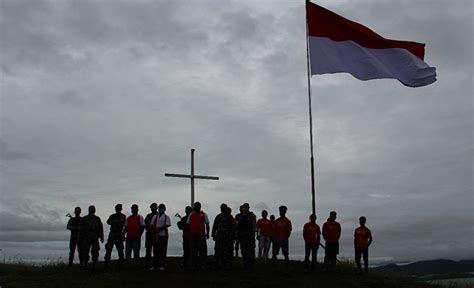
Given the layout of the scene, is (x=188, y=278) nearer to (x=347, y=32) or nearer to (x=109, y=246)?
(x=109, y=246)

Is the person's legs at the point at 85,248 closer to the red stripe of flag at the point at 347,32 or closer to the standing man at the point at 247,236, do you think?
the standing man at the point at 247,236

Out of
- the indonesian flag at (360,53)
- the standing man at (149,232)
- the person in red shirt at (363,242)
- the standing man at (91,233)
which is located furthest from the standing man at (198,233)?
the indonesian flag at (360,53)

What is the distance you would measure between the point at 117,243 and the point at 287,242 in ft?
16.8

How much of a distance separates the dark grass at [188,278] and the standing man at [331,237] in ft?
1.54

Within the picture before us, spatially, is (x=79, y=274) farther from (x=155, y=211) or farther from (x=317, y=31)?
(x=317, y=31)

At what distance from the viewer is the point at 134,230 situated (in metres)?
17.7

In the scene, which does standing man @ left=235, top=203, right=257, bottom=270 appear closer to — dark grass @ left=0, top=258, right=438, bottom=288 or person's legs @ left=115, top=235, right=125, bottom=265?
dark grass @ left=0, top=258, right=438, bottom=288

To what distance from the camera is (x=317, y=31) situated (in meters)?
19.0

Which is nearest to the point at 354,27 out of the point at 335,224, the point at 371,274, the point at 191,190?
the point at 335,224

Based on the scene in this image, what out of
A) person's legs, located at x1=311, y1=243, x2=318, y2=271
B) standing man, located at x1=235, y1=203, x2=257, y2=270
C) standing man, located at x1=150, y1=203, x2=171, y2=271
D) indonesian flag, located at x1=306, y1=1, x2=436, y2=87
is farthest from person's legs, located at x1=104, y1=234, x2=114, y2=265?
indonesian flag, located at x1=306, y1=1, x2=436, y2=87

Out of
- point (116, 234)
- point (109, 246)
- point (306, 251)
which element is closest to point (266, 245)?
point (306, 251)

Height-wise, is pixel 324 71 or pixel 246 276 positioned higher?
pixel 324 71

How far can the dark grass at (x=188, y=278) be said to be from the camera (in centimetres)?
1515

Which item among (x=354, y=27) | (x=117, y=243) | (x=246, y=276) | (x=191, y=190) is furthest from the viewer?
(x=191, y=190)
